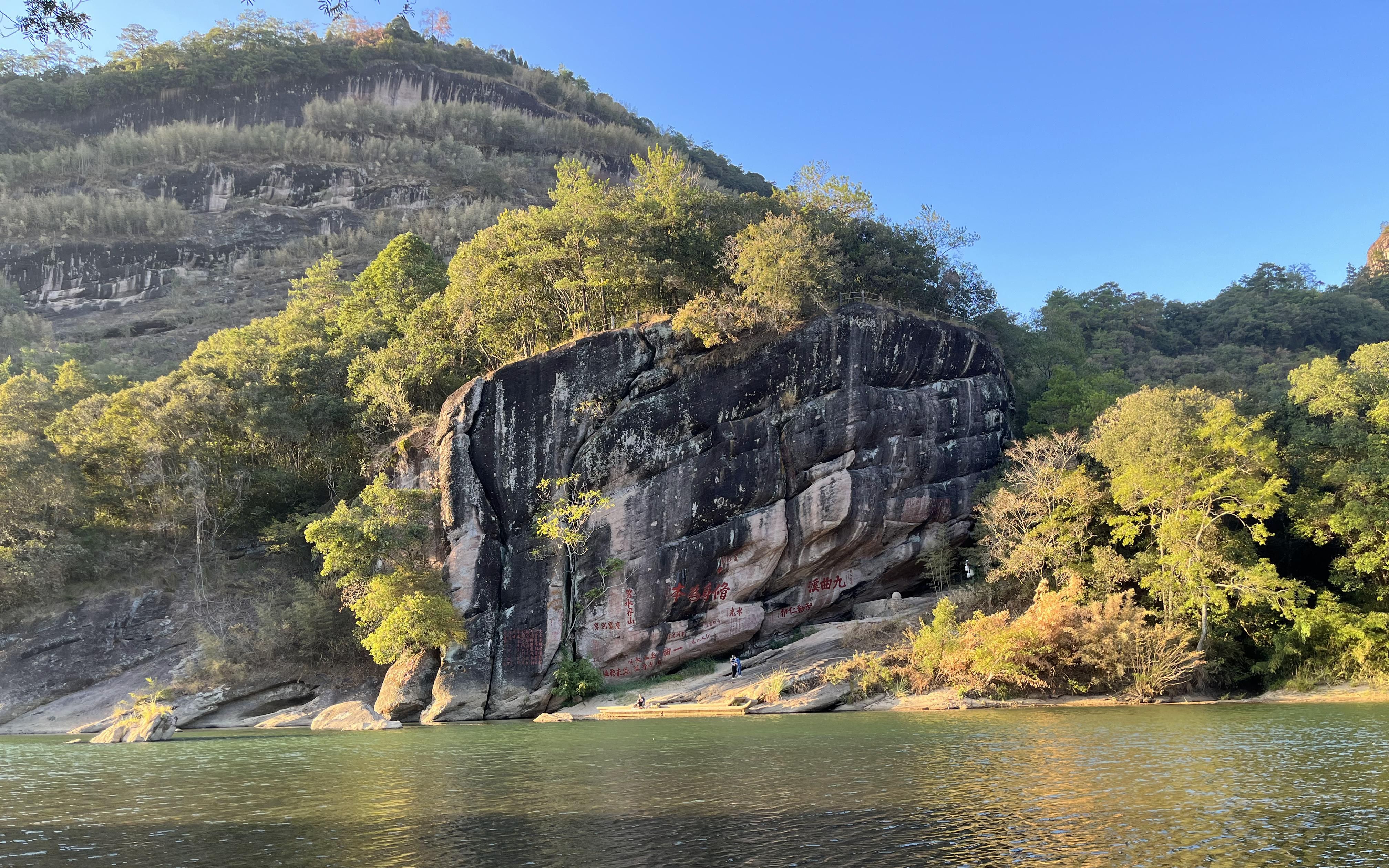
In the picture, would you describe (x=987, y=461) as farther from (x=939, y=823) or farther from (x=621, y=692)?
(x=939, y=823)

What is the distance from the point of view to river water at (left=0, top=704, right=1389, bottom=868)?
7.43m

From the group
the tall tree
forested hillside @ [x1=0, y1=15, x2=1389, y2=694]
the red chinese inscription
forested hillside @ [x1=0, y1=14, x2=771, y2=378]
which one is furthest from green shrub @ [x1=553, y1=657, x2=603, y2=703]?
forested hillside @ [x1=0, y1=14, x2=771, y2=378]

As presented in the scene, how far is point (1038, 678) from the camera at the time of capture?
21.4 metres

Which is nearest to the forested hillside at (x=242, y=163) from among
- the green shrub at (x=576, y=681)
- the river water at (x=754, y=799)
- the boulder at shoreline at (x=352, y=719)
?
the boulder at shoreline at (x=352, y=719)

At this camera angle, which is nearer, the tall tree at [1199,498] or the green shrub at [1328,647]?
the green shrub at [1328,647]

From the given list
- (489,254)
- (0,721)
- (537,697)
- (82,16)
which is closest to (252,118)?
(489,254)

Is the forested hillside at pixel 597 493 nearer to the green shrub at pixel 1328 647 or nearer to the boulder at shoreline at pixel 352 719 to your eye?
the green shrub at pixel 1328 647

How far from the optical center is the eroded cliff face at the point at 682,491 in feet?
81.2

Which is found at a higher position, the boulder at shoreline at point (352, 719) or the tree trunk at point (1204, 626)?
the tree trunk at point (1204, 626)

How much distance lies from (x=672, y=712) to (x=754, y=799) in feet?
43.4

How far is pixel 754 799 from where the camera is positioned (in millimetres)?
9844

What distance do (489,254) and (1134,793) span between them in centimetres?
2585

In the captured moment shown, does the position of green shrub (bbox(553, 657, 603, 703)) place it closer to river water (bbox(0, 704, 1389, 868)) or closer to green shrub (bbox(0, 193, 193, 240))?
river water (bbox(0, 704, 1389, 868))

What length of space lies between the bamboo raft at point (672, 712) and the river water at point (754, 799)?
508 cm
